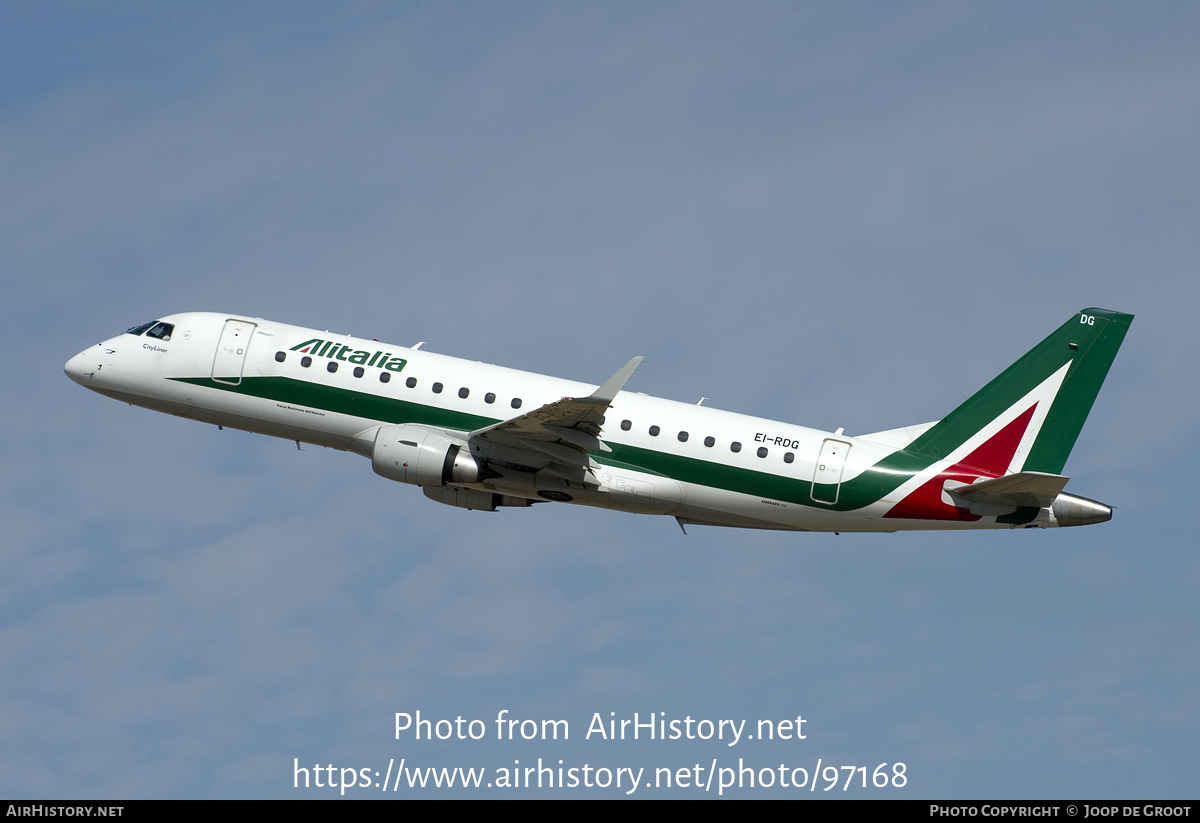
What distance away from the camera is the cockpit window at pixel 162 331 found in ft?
166

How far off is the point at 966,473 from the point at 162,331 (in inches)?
1188

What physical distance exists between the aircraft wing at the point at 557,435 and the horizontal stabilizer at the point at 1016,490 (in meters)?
12.7

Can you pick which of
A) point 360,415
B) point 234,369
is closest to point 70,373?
point 234,369

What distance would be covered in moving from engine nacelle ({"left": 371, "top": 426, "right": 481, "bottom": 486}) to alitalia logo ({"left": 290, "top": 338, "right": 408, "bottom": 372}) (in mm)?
3065

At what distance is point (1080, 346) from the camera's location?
1905 inches

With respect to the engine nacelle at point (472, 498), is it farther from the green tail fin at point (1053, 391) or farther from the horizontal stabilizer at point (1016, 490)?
the horizontal stabilizer at point (1016, 490)

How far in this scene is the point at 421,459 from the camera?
1800 inches

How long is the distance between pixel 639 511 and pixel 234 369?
51.8ft

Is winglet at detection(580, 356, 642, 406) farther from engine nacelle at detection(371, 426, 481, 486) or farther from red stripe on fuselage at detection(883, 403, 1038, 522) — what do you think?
red stripe on fuselage at detection(883, 403, 1038, 522)

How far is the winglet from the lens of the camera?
1635 inches

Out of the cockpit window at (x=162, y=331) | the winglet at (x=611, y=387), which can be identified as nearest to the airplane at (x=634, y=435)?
the cockpit window at (x=162, y=331)

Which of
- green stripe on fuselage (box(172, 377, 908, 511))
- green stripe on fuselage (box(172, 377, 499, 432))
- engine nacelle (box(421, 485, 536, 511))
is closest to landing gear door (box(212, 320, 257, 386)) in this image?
green stripe on fuselage (box(172, 377, 499, 432))

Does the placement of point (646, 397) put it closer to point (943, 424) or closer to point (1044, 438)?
point (943, 424)

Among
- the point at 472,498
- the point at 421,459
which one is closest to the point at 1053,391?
the point at 472,498
